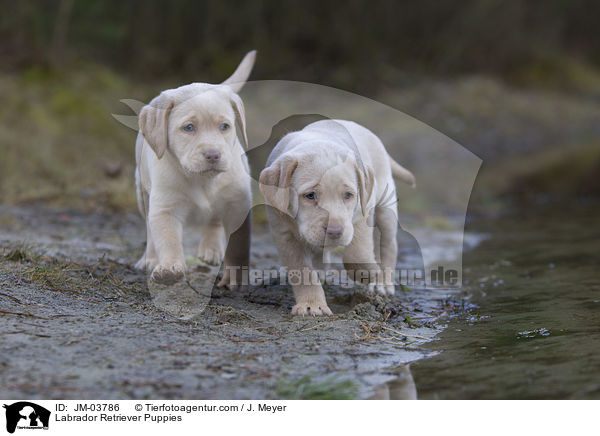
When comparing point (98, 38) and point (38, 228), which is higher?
point (98, 38)

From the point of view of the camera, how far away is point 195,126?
501 centimetres

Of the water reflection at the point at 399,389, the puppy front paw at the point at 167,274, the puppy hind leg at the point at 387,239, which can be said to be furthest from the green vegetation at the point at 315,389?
the puppy hind leg at the point at 387,239

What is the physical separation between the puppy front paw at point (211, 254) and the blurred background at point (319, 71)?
3173mm

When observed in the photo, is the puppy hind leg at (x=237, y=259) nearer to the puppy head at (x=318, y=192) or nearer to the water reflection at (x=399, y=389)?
the puppy head at (x=318, y=192)

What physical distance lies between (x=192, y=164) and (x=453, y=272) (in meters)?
3.29

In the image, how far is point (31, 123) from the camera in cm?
1153

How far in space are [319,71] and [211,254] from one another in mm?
17986

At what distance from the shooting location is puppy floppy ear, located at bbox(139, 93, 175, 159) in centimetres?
510

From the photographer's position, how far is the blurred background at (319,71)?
443 inches

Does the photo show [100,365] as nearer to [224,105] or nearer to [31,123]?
[224,105]

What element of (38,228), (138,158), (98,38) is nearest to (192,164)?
(138,158)

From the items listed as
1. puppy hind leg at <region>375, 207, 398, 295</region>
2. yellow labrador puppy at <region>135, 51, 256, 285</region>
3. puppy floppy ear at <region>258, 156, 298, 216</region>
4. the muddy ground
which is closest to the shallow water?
the muddy ground
